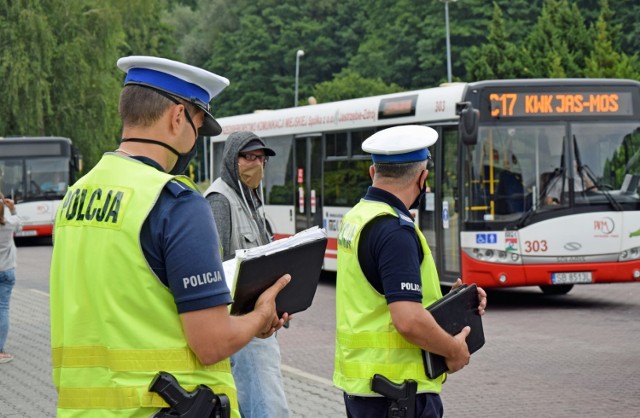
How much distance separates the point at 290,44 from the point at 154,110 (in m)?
82.6

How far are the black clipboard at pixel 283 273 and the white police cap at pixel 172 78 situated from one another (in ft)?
1.53

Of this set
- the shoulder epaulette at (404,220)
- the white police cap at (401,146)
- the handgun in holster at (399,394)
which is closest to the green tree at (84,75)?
the white police cap at (401,146)

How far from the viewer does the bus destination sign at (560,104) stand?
16062 millimetres

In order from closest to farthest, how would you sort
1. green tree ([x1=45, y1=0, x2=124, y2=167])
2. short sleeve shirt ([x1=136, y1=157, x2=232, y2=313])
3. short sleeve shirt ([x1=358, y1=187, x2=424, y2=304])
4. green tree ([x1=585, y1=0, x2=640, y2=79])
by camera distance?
short sleeve shirt ([x1=136, y1=157, x2=232, y2=313]) < short sleeve shirt ([x1=358, y1=187, x2=424, y2=304]) < green tree ([x1=585, y1=0, x2=640, y2=79]) < green tree ([x1=45, y1=0, x2=124, y2=167])

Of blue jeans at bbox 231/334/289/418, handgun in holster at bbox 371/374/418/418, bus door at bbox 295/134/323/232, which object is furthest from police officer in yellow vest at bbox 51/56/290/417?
bus door at bbox 295/134/323/232

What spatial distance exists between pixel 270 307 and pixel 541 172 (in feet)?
42.0

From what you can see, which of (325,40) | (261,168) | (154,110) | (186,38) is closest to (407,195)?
(154,110)

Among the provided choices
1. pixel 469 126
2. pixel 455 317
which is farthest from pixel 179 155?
pixel 469 126

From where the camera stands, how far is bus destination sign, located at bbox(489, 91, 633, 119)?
16.1m

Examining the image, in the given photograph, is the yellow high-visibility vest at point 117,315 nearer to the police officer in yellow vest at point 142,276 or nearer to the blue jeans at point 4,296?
the police officer in yellow vest at point 142,276

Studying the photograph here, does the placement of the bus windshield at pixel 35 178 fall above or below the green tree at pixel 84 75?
below

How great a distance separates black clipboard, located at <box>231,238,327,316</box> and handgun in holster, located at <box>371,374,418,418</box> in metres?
0.71

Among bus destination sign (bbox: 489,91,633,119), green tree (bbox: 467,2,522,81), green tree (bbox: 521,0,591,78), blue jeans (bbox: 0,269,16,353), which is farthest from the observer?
green tree (bbox: 467,2,522,81)

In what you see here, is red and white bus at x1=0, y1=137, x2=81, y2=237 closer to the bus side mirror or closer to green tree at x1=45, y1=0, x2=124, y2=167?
green tree at x1=45, y1=0, x2=124, y2=167
